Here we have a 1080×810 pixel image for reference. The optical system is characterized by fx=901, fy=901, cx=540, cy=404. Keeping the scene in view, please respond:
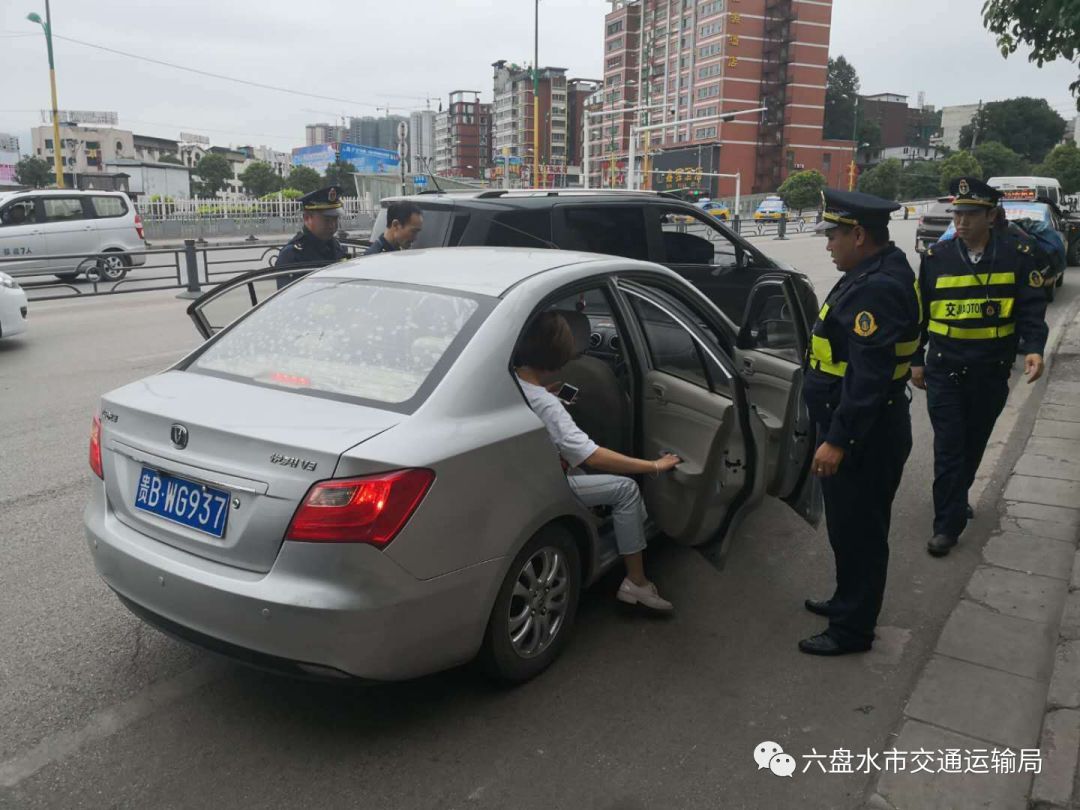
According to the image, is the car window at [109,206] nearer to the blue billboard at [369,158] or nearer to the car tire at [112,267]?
the car tire at [112,267]

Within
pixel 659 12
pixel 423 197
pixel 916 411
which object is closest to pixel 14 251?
pixel 423 197

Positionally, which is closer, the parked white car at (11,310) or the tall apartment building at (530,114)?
the parked white car at (11,310)

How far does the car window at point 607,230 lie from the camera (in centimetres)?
709

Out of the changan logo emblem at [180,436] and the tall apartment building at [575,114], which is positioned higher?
the tall apartment building at [575,114]

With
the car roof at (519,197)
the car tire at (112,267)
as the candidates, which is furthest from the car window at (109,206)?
the car roof at (519,197)

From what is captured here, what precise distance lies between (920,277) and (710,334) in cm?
138

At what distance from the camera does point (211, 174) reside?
376 feet

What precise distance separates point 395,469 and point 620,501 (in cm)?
118

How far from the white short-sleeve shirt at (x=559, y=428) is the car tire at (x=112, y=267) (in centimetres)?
1737

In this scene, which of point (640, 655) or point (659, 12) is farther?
point (659, 12)

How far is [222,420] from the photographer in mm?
2840

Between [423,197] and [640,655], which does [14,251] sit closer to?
[423,197]

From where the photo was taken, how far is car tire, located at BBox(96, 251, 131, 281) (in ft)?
60.7

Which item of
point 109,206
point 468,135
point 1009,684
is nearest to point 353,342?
point 1009,684
